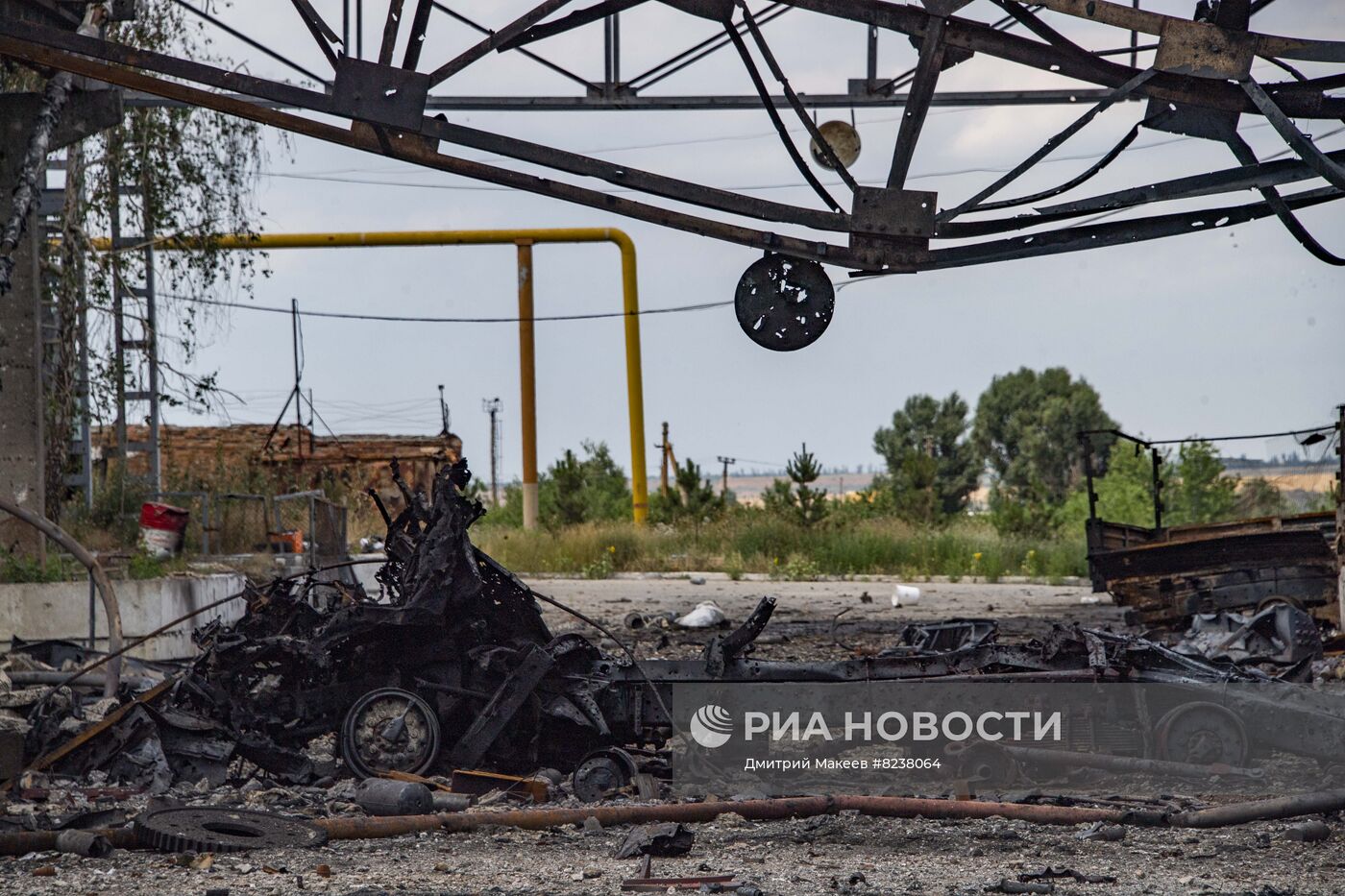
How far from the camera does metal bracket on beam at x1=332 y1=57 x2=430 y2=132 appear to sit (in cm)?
656

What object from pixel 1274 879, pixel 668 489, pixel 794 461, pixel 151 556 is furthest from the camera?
pixel 668 489

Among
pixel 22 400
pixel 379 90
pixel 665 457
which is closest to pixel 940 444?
pixel 665 457

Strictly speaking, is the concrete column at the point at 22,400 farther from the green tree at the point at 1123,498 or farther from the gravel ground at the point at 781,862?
the green tree at the point at 1123,498

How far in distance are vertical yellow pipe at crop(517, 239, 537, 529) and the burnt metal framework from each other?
2377 centimetres

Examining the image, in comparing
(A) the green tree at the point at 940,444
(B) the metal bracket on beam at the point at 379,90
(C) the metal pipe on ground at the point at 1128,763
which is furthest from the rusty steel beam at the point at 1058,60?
(A) the green tree at the point at 940,444

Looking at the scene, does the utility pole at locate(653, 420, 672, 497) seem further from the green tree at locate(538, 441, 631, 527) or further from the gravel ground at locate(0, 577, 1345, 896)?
the gravel ground at locate(0, 577, 1345, 896)

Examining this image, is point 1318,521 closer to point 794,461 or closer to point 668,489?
point 794,461

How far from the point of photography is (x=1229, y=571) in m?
13.2

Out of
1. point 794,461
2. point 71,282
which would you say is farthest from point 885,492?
point 71,282

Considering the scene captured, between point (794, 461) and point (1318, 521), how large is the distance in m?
15.5

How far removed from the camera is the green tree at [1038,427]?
52.0 metres

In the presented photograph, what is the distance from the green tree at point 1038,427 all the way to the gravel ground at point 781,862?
4273 cm

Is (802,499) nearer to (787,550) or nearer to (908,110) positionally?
(787,550)

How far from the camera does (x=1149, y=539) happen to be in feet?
48.7
